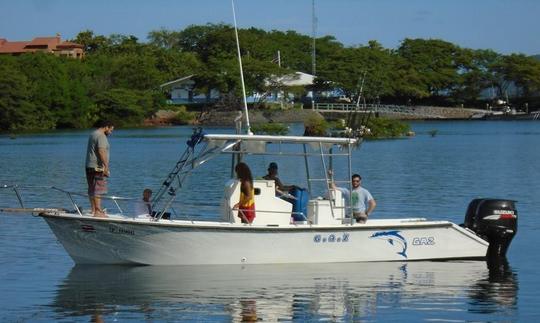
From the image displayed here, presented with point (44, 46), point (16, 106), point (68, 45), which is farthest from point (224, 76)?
point (44, 46)

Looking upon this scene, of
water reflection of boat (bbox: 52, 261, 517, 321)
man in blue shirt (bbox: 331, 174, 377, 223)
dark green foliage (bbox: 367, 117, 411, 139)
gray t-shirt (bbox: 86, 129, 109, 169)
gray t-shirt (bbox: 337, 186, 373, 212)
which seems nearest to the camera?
water reflection of boat (bbox: 52, 261, 517, 321)

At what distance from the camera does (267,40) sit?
497 feet

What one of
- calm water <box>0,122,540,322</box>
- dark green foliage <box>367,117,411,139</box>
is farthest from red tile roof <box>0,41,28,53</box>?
calm water <box>0,122,540,322</box>

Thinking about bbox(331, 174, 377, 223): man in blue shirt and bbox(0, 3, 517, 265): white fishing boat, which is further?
bbox(331, 174, 377, 223): man in blue shirt

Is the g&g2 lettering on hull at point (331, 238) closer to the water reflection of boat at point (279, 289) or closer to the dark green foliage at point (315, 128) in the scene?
the water reflection of boat at point (279, 289)

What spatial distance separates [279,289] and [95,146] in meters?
4.03

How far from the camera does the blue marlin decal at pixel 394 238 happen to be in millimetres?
20188

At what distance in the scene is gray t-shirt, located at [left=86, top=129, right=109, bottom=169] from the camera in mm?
19344

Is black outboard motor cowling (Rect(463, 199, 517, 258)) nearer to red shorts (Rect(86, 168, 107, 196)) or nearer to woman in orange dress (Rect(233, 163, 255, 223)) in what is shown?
woman in orange dress (Rect(233, 163, 255, 223))

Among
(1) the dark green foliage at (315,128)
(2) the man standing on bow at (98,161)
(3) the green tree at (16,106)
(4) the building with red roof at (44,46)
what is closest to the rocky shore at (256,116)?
(3) the green tree at (16,106)

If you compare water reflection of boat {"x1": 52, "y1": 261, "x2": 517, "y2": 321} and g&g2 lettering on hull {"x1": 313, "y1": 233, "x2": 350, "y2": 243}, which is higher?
g&g2 lettering on hull {"x1": 313, "y1": 233, "x2": 350, "y2": 243}

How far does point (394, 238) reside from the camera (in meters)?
20.3

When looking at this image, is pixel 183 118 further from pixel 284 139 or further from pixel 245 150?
pixel 284 139

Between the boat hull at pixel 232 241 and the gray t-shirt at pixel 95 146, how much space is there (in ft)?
3.07
